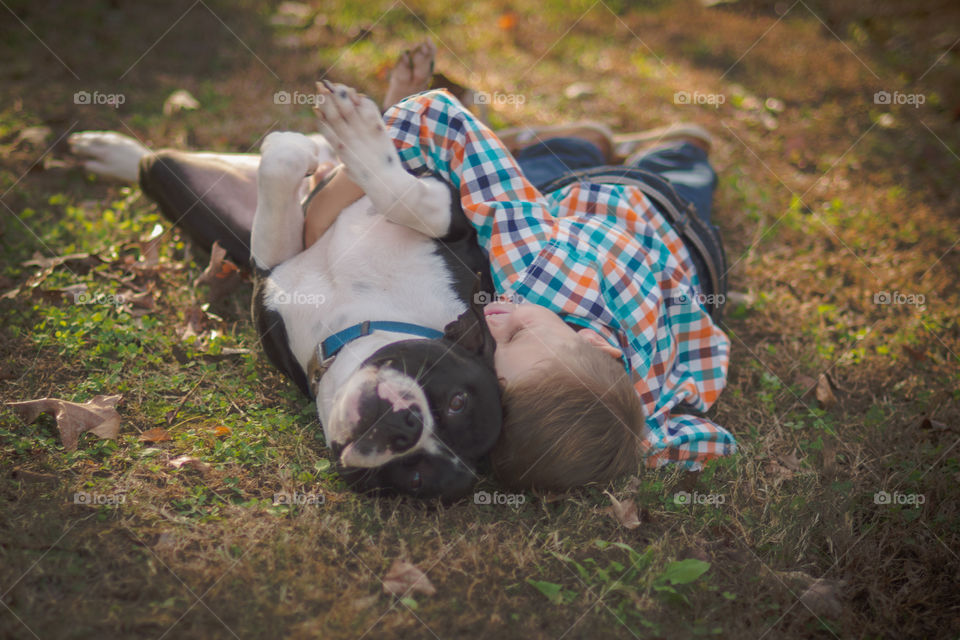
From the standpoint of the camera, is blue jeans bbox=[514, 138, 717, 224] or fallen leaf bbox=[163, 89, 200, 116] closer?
blue jeans bbox=[514, 138, 717, 224]

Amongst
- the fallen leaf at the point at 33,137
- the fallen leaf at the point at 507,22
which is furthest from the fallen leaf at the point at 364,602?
the fallen leaf at the point at 507,22

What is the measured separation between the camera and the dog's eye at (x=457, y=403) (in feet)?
6.49

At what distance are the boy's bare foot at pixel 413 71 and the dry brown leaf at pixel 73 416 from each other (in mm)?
1946

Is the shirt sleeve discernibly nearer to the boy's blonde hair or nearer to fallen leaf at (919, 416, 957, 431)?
the boy's blonde hair

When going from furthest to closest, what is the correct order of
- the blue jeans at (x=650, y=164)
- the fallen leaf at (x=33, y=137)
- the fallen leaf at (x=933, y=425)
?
the fallen leaf at (x=33, y=137)
the blue jeans at (x=650, y=164)
the fallen leaf at (x=933, y=425)

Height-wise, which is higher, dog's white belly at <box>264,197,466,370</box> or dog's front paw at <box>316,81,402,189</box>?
dog's front paw at <box>316,81,402,189</box>

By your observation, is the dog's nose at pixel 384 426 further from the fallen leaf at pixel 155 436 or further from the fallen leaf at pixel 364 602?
the fallen leaf at pixel 155 436

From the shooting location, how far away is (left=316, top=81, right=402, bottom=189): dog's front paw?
2.21 meters

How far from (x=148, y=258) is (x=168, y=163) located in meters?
0.46

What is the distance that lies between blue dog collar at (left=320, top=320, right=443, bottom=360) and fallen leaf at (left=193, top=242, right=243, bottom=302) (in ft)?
3.31

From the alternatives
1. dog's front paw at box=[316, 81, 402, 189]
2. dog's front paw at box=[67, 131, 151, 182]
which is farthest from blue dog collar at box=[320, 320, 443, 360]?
dog's front paw at box=[67, 131, 151, 182]

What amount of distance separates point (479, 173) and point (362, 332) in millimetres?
854

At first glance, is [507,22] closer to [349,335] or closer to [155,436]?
[349,335]

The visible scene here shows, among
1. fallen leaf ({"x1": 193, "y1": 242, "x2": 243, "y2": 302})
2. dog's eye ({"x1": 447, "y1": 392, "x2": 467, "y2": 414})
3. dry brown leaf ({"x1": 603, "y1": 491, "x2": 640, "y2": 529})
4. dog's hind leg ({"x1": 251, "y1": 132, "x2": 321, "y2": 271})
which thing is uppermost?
dog's hind leg ({"x1": 251, "y1": 132, "x2": 321, "y2": 271})
